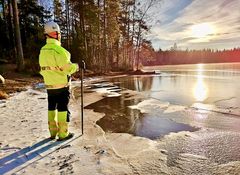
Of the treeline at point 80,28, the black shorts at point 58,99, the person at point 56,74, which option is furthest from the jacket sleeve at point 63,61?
the treeline at point 80,28

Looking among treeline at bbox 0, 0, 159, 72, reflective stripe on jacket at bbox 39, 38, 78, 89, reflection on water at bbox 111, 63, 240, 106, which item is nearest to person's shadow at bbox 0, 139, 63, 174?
reflective stripe on jacket at bbox 39, 38, 78, 89

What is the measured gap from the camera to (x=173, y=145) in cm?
351

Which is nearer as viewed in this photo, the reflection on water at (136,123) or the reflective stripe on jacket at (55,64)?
the reflective stripe on jacket at (55,64)

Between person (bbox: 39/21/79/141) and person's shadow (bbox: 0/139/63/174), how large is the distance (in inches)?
9.1

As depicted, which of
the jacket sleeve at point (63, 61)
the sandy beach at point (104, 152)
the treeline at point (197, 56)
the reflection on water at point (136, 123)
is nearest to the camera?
the sandy beach at point (104, 152)

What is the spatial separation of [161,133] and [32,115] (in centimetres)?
294

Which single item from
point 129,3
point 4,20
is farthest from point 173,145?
point 129,3

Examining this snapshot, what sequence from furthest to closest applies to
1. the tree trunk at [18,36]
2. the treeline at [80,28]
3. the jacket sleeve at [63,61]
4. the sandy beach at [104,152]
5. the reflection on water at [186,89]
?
the treeline at [80,28], the tree trunk at [18,36], the reflection on water at [186,89], the jacket sleeve at [63,61], the sandy beach at [104,152]

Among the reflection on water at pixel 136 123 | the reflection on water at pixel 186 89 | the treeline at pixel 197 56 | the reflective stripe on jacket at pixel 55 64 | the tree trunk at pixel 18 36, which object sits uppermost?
the treeline at pixel 197 56

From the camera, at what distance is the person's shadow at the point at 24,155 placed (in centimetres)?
272

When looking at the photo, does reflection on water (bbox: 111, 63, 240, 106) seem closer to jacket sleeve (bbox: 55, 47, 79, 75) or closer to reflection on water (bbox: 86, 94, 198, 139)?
reflection on water (bbox: 86, 94, 198, 139)

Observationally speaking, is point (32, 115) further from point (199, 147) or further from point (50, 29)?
point (199, 147)

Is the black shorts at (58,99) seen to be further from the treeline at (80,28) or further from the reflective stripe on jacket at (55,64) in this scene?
the treeline at (80,28)

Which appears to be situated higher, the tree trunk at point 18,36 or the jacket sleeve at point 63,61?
the tree trunk at point 18,36
